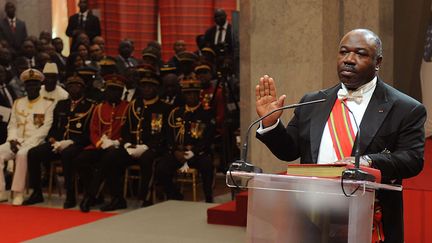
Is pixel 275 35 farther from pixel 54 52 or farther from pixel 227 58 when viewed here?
pixel 54 52

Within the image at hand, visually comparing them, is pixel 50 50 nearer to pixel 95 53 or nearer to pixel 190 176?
pixel 95 53

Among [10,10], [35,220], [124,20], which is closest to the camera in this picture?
[35,220]

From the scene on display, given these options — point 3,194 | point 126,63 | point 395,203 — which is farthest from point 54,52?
point 395,203

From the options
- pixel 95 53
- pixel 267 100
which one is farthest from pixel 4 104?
pixel 267 100

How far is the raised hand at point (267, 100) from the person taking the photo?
120 inches

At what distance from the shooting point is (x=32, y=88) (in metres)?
9.54

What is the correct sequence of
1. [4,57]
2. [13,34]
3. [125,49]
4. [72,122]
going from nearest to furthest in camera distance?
[72,122] → [4,57] → [125,49] → [13,34]

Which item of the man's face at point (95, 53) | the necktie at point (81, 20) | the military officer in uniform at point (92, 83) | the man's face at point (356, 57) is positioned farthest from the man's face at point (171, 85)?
the man's face at point (356, 57)

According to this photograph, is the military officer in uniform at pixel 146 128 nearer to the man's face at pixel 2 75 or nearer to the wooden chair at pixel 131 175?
the wooden chair at pixel 131 175

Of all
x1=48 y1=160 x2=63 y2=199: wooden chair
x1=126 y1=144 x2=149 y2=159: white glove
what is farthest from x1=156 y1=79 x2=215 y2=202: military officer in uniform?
x1=48 y1=160 x2=63 y2=199: wooden chair

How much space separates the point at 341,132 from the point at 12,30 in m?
11.0

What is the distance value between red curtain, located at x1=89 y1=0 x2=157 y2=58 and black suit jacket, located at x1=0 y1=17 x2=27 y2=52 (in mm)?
2516

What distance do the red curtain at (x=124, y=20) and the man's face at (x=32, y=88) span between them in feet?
19.5

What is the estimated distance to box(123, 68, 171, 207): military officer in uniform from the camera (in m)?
8.40
